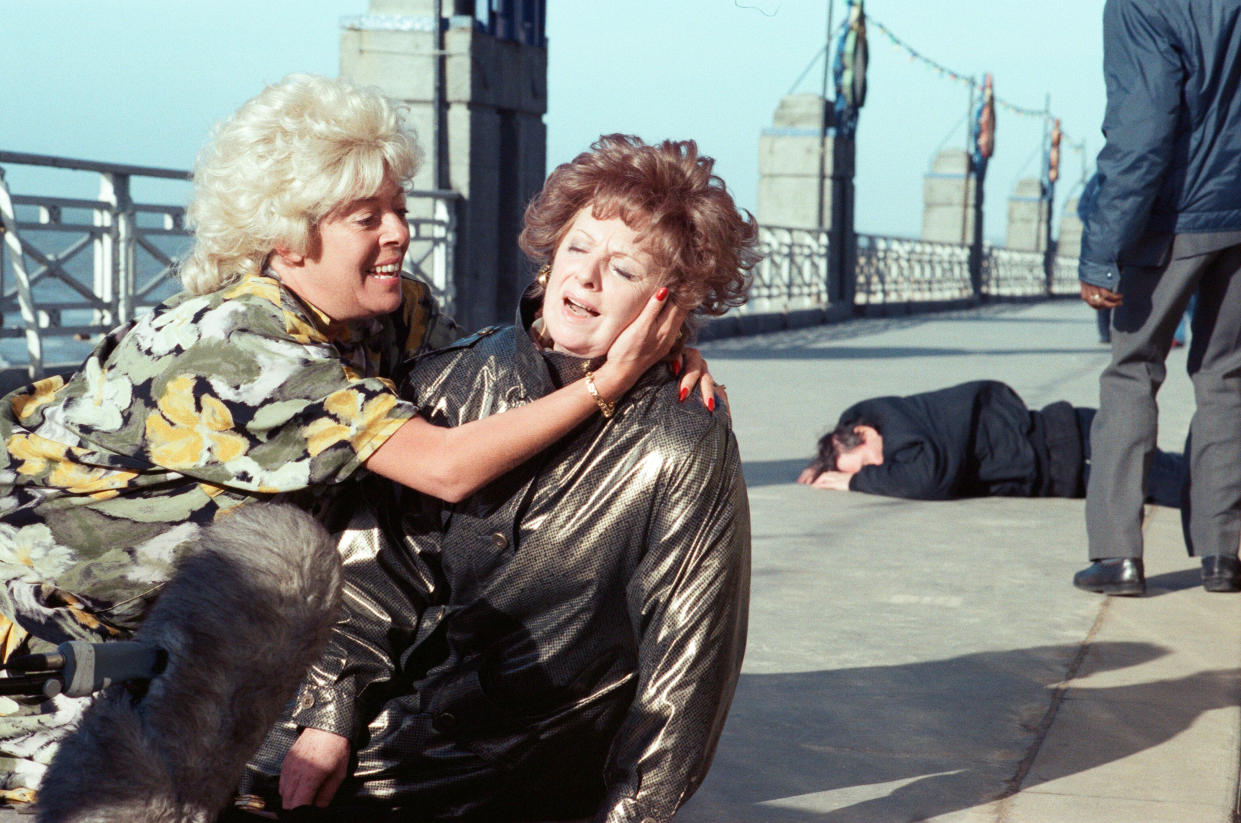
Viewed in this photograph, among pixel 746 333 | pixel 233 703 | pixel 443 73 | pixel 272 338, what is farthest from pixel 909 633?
pixel 746 333

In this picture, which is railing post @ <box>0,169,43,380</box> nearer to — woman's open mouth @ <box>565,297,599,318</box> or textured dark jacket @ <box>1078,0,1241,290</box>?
textured dark jacket @ <box>1078,0,1241,290</box>

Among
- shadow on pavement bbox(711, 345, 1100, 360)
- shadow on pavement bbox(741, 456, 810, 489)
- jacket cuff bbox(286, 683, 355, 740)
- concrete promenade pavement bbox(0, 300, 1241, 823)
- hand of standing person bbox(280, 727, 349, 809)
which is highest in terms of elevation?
jacket cuff bbox(286, 683, 355, 740)

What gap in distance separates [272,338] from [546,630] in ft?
2.08

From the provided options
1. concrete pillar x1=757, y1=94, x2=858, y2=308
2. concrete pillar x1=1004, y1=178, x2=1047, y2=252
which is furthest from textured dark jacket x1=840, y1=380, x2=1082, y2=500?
concrete pillar x1=1004, y1=178, x2=1047, y2=252

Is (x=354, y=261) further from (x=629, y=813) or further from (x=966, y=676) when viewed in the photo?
(x=966, y=676)

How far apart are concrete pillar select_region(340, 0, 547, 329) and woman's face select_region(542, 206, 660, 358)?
300 inches

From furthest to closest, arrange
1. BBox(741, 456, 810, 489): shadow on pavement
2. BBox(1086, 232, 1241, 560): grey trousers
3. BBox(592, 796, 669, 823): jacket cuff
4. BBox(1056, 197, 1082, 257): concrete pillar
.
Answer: BBox(1056, 197, 1082, 257): concrete pillar < BBox(741, 456, 810, 489): shadow on pavement < BBox(1086, 232, 1241, 560): grey trousers < BBox(592, 796, 669, 823): jacket cuff

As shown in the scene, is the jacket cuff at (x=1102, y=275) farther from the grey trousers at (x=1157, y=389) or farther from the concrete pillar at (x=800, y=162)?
the concrete pillar at (x=800, y=162)

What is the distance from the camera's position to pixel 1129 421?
4.47 meters

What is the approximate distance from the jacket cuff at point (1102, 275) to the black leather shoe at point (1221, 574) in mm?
854

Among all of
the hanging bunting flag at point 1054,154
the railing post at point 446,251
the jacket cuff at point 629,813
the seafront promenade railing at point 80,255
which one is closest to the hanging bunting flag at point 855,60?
the railing post at point 446,251

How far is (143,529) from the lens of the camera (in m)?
2.36

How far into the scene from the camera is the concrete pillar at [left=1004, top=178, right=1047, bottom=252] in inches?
1676

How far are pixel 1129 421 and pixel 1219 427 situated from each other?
27 cm
